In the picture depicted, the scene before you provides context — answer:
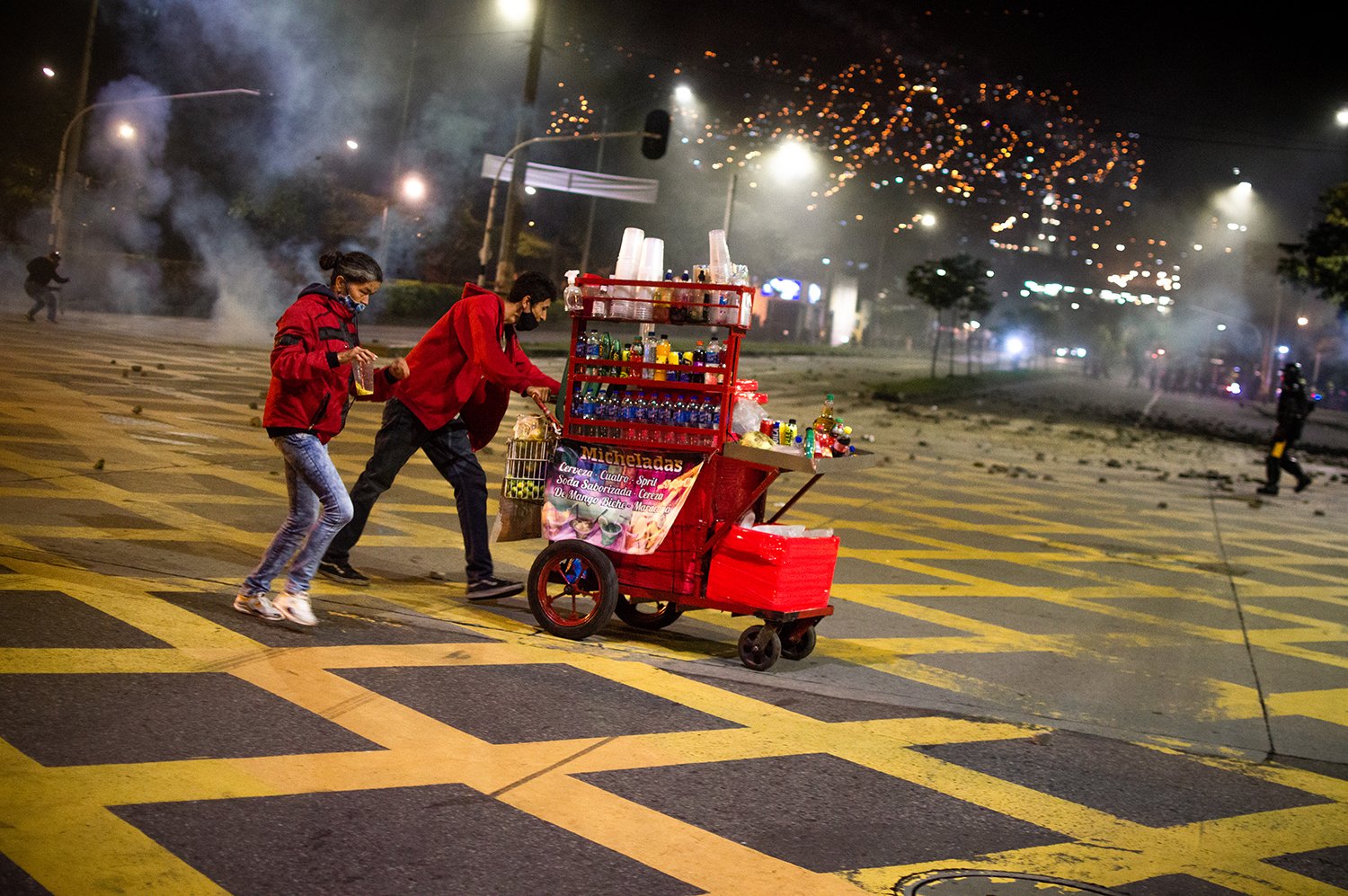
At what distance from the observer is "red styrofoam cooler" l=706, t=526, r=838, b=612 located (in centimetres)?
652

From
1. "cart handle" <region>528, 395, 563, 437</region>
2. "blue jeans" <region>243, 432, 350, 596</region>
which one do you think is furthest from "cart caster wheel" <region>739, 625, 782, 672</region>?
"blue jeans" <region>243, 432, 350, 596</region>

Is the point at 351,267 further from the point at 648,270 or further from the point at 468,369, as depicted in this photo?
the point at 648,270

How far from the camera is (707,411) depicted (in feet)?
22.1

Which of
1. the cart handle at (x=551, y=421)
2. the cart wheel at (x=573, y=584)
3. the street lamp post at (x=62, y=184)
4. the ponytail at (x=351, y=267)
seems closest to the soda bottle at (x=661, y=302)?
the cart handle at (x=551, y=421)

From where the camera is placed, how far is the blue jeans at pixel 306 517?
6.32 metres

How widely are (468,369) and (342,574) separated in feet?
4.72

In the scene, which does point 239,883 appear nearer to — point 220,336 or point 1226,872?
point 1226,872

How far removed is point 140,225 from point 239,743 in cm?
3598

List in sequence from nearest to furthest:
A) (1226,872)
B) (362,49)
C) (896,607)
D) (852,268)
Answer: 1. (1226,872)
2. (896,607)
3. (362,49)
4. (852,268)

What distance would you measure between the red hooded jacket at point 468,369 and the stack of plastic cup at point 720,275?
3.56ft

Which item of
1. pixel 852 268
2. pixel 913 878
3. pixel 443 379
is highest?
pixel 852 268

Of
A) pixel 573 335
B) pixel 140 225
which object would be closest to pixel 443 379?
pixel 573 335

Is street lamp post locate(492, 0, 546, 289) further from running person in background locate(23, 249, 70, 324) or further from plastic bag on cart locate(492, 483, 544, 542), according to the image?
plastic bag on cart locate(492, 483, 544, 542)

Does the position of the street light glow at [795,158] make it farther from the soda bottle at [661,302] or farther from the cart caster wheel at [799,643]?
the cart caster wheel at [799,643]
